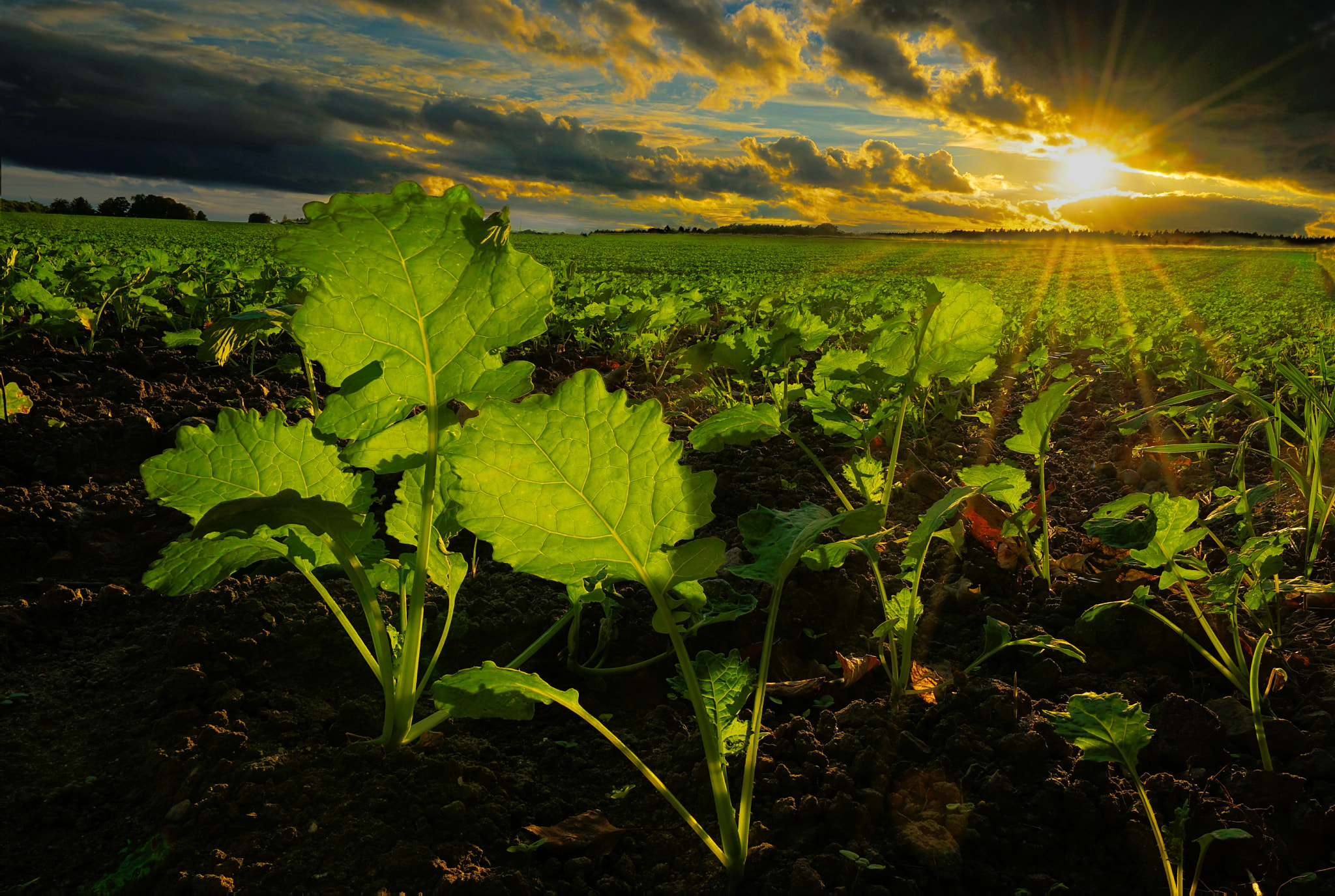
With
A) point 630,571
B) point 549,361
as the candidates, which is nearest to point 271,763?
point 630,571

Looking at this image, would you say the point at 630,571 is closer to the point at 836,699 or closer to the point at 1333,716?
the point at 836,699

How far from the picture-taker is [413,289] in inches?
52.9

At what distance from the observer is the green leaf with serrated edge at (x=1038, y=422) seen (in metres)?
2.16

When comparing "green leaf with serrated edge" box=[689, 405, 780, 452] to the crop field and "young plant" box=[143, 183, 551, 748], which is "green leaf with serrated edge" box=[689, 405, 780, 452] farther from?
"young plant" box=[143, 183, 551, 748]

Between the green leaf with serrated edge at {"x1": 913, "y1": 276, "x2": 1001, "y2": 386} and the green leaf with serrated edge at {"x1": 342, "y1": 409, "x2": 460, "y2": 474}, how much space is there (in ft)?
4.70

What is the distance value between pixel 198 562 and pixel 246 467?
218 mm

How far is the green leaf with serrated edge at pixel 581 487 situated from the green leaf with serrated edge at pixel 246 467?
1.65 feet

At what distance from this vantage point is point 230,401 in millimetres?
3832

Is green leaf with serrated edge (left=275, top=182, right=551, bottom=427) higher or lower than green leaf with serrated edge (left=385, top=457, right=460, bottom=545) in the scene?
higher

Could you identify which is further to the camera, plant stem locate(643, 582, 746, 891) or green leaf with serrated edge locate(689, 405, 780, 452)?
green leaf with serrated edge locate(689, 405, 780, 452)

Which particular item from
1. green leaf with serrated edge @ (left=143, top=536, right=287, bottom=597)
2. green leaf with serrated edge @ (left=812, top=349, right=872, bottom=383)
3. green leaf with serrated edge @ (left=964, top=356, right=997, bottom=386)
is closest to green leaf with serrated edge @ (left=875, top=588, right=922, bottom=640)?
green leaf with serrated edge @ (left=812, top=349, right=872, bottom=383)

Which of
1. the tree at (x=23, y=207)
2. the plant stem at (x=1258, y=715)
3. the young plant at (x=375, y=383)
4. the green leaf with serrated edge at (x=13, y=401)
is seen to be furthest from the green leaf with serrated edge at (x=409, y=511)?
the tree at (x=23, y=207)

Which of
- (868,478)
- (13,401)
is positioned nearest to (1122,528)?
(868,478)

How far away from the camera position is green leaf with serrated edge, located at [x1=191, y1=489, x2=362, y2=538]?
40.7 inches
